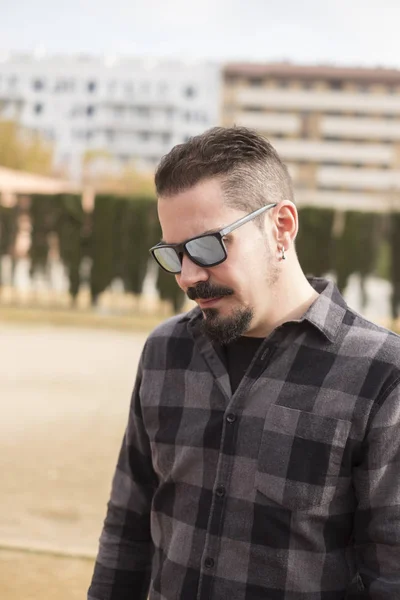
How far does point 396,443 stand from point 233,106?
283ft

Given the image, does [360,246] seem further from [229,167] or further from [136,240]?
[229,167]

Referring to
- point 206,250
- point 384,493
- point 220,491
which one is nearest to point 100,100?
point 206,250

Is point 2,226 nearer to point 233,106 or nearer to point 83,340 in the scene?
point 83,340

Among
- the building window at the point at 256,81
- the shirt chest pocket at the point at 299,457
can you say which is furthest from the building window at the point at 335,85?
the shirt chest pocket at the point at 299,457

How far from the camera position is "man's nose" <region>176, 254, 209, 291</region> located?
156 cm

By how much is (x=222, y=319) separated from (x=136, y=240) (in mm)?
12118

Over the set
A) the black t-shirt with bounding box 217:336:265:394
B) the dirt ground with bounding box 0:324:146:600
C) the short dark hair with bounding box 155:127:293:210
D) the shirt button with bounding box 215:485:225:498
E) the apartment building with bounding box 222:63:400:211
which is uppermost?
the apartment building with bounding box 222:63:400:211

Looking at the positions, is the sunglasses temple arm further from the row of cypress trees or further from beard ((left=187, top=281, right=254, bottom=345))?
the row of cypress trees

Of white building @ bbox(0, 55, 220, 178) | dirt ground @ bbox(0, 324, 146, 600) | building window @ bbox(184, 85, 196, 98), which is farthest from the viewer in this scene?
white building @ bbox(0, 55, 220, 178)

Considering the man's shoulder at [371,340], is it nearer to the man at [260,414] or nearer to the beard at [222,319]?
the man at [260,414]

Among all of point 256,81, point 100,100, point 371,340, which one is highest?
point 256,81

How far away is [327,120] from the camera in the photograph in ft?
276

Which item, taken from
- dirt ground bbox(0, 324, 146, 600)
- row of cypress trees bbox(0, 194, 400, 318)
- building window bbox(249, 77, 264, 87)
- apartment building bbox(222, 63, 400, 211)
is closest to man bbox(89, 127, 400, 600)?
dirt ground bbox(0, 324, 146, 600)

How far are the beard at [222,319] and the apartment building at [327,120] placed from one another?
A: 8042cm
